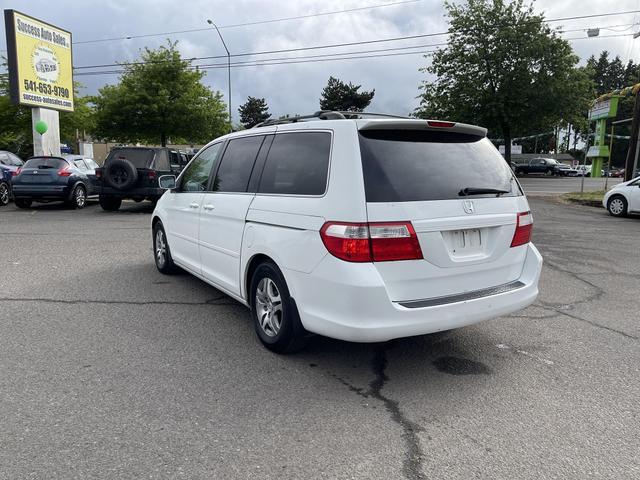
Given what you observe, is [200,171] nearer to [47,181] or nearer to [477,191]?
[477,191]

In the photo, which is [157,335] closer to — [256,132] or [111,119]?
[256,132]

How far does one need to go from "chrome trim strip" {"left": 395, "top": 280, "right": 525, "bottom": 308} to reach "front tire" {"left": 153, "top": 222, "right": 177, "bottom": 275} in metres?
3.81

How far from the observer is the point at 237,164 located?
469cm

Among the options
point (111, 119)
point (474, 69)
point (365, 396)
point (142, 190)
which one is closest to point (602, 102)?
point (474, 69)

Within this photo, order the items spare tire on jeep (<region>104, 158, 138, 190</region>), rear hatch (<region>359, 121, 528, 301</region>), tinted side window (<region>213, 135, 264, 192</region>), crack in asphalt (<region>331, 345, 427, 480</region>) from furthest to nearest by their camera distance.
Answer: spare tire on jeep (<region>104, 158, 138, 190</region>) → tinted side window (<region>213, 135, 264, 192</region>) → rear hatch (<region>359, 121, 528, 301</region>) → crack in asphalt (<region>331, 345, 427, 480</region>)

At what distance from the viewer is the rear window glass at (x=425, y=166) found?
11.0 feet

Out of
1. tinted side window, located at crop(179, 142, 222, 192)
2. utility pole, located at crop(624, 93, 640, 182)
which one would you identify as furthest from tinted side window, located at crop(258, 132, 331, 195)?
utility pole, located at crop(624, 93, 640, 182)

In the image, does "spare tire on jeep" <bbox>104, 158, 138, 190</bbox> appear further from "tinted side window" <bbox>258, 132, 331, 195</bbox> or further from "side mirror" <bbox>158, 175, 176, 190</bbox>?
"tinted side window" <bbox>258, 132, 331, 195</bbox>

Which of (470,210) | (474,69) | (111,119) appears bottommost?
(470,210)

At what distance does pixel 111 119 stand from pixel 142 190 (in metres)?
20.1

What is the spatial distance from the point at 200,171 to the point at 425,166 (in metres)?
2.78

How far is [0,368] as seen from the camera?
3.67 m

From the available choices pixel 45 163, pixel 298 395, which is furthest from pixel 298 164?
pixel 45 163

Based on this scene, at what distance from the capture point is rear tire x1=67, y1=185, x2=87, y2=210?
575 inches
